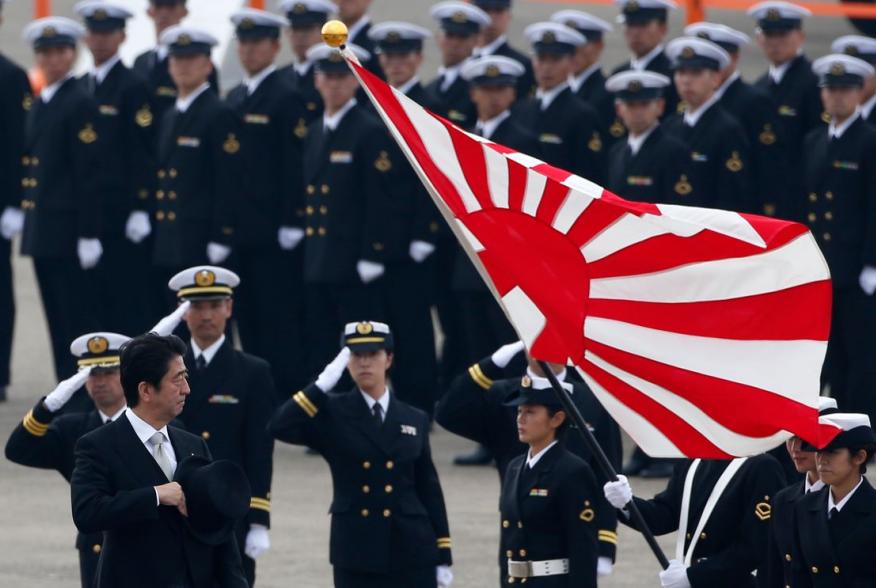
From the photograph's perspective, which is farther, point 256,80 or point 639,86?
point 256,80

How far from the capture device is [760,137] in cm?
1281

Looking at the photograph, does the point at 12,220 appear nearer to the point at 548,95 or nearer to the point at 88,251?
the point at 88,251

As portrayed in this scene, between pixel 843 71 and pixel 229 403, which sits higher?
pixel 843 71

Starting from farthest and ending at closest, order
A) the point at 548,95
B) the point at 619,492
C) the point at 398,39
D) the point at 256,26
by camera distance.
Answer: the point at 256,26
the point at 398,39
the point at 548,95
the point at 619,492

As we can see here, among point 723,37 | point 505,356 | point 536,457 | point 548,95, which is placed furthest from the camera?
point 723,37

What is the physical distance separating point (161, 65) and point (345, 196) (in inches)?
75.3

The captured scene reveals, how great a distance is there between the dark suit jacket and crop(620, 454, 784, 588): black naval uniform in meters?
1.70

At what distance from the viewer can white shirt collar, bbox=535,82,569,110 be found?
13266 millimetres

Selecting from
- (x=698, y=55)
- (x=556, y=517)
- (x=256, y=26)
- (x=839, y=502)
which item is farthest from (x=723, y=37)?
(x=839, y=502)

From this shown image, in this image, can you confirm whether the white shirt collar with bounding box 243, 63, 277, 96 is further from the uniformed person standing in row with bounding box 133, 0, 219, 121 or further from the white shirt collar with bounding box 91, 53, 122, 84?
the white shirt collar with bounding box 91, 53, 122, 84

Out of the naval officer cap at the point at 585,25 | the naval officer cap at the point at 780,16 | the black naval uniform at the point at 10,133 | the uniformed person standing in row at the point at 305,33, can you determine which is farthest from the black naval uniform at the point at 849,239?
the black naval uniform at the point at 10,133

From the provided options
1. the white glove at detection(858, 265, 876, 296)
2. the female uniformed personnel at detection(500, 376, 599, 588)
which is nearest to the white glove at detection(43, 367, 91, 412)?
the female uniformed personnel at detection(500, 376, 599, 588)

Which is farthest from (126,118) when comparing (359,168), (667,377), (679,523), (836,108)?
(667,377)

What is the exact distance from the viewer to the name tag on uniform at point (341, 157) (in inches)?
522
